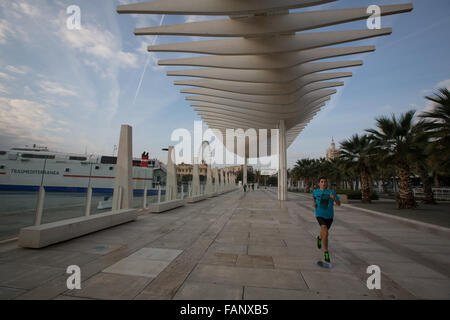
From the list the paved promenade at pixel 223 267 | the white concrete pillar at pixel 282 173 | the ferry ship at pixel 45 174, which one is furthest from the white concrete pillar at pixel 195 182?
the paved promenade at pixel 223 267

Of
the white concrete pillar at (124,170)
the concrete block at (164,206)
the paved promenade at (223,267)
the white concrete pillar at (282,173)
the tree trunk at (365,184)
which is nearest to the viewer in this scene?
the paved promenade at (223,267)

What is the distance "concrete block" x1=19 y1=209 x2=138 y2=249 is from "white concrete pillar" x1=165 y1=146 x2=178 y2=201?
204 inches

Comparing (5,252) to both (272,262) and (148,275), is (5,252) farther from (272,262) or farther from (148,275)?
(272,262)

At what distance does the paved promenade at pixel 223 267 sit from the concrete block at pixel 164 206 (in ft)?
11.8

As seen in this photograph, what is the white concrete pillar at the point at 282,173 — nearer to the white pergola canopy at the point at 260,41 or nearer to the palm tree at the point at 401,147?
the white pergola canopy at the point at 260,41

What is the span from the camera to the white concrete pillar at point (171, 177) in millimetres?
12047

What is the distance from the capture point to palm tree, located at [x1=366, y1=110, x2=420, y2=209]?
1323cm

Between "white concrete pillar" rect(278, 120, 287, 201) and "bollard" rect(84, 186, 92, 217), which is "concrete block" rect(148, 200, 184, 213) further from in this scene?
"white concrete pillar" rect(278, 120, 287, 201)

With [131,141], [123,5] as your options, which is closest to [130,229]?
[131,141]

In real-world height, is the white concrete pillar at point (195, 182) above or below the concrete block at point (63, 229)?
above

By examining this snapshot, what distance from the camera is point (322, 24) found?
8664 mm
